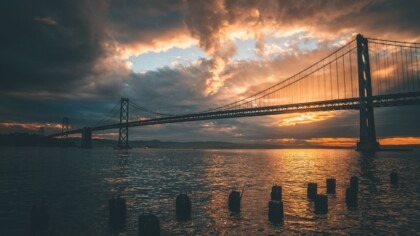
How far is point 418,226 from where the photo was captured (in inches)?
483

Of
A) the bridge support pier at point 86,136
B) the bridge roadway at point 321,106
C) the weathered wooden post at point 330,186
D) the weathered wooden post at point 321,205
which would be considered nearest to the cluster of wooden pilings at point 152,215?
the weathered wooden post at point 321,205

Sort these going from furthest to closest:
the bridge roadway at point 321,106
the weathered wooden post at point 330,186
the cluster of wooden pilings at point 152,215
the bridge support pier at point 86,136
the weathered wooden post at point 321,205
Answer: the bridge support pier at point 86,136
the bridge roadway at point 321,106
the weathered wooden post at point 330,186
the weathered wooden post at point 321,205
the cluster of wooden pilings at point 152,215

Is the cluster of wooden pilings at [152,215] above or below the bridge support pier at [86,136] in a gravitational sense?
below

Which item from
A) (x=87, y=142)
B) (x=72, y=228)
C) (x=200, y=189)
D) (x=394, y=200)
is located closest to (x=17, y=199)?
(x=72, y=228)

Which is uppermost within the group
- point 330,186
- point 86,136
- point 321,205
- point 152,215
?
point 86,136

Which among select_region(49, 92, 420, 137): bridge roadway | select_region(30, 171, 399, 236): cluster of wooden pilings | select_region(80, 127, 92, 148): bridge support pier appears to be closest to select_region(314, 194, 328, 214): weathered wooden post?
select_region(30, 171, 399, 236): cluster of wooden pilings

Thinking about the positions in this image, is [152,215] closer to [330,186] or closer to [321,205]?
[321,205]

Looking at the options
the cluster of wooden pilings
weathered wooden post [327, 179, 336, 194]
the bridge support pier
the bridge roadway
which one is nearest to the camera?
the cluster of wooden pilings

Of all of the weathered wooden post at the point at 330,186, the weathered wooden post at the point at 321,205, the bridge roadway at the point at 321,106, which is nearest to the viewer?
the weathered wooden post at the point at 321,205

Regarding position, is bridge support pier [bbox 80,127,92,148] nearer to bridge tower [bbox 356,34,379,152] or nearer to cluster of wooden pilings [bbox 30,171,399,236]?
bridge tower [bbox 356,34,379,152]

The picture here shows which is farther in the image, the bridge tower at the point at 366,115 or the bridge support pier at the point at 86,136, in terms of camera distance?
the bridge support pier at the point at 86,136

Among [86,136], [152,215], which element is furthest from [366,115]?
[86,136]

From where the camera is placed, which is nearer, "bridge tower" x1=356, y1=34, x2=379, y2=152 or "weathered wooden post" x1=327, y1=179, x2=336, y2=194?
"weathered wooden post" x1=327, y1=179, x2=336, y2=194

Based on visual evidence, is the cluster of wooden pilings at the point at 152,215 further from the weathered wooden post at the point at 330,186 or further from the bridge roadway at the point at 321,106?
the bridge roadway at the point at 321,106
